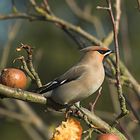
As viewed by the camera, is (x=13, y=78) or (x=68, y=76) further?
(x=68, y=76)

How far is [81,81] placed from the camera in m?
4.82

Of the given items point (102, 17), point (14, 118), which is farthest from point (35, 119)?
point (102, 17)

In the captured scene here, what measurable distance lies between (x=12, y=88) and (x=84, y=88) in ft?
3.79

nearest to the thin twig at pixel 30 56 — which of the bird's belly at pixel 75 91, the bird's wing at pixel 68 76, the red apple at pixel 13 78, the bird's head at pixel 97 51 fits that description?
the red apple at pixel 13 78

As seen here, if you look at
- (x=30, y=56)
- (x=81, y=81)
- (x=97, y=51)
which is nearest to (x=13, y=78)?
(x=30, y=56)

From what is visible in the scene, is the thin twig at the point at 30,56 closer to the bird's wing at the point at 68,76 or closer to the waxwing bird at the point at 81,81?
the waxwing bird at the point at 81,81

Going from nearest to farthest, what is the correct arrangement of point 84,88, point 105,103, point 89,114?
1. point 89,114
2. point 84,88
3. point 105,103

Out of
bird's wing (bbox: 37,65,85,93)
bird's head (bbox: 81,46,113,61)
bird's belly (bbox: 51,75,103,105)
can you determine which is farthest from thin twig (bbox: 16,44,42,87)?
bird's head (bbox: 81,46,113,61)

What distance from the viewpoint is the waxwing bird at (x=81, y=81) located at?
4.35 metres

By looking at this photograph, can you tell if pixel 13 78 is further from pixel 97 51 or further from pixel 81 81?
pixel 97 51

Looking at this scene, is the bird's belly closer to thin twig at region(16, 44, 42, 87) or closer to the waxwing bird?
the waxwing bird

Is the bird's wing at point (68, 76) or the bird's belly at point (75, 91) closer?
the bird's belly at point (75, 91)

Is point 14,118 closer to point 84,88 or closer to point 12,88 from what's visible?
point 84,88

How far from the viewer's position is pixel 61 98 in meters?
4.21
